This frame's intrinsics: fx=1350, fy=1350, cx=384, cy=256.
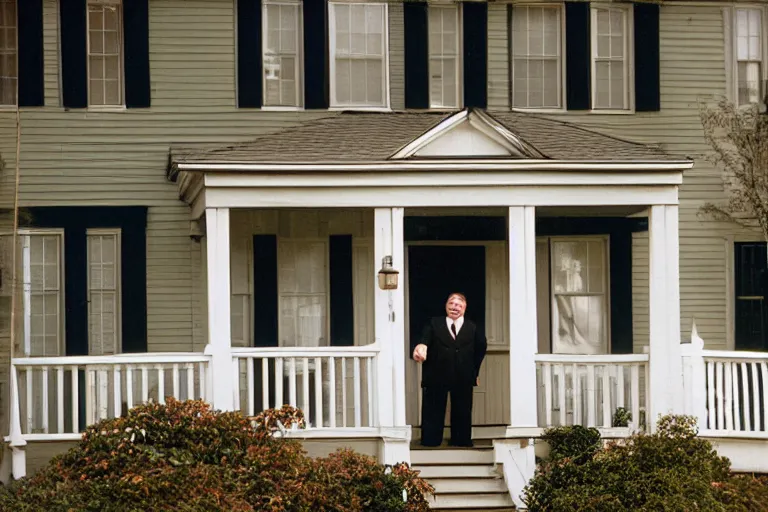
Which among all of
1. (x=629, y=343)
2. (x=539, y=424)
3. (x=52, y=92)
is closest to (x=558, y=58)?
(x=629, y=343)

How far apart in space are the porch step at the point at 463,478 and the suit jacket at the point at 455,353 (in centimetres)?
77

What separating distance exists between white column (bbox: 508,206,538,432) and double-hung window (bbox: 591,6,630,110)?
3.73 metres

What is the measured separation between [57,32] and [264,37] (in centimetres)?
257

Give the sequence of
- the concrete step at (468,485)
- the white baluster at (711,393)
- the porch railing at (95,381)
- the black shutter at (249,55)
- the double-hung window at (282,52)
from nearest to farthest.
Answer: the porch railing at (95,381)
the concrete step at (468,485)
the white baluster at (711,393)
the black shutter at (249,55)
the double-hung window at (282,52)

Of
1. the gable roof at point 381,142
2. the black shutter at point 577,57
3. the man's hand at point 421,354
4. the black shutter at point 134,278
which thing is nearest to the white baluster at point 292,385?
the man's hand at point 421,354

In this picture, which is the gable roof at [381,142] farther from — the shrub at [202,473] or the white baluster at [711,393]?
the shrub at [202,473]

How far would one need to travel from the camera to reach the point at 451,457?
1450 centimetres

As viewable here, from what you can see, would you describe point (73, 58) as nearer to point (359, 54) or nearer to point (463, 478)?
point (359, 54)

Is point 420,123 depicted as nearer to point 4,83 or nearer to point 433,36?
point 433,36

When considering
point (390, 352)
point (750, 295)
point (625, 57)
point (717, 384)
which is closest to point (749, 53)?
point (625, 57)

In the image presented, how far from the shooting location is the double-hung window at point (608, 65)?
17.6 m

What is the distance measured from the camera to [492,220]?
55.9ft

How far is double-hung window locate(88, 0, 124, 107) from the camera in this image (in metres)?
16.9

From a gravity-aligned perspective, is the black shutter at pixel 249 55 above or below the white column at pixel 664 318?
above
